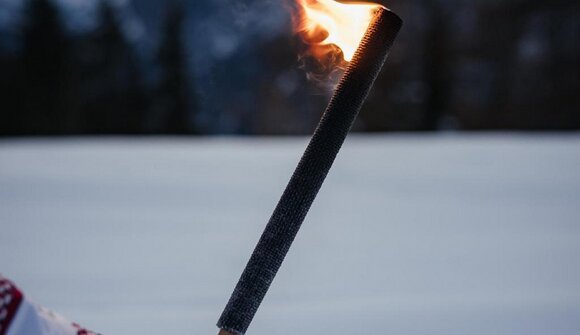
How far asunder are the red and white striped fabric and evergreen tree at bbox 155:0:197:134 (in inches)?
758

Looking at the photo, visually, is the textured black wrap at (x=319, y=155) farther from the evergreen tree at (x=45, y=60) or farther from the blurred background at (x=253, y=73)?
the evergreen tree at (x=45, y=60)

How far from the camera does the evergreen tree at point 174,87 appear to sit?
20.3 meters

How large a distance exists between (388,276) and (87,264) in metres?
1.10

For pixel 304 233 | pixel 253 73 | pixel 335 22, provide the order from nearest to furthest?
pixel 335 22 < pixel 304 233 < pixel 253 73

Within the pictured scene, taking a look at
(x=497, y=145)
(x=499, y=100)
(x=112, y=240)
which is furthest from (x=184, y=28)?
(x=112, y=240)

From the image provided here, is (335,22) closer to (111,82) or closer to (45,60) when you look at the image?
(111,82)

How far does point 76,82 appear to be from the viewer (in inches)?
910

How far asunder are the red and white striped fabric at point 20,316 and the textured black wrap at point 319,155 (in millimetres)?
252

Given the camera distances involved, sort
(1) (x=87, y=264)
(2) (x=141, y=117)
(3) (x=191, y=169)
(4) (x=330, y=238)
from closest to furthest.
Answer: (1) (x=87, y=264), (4) (x=330, y=238), (3) (x=191, y=169), (2) (x=141, y=117)

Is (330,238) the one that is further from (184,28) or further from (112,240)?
(184,28)

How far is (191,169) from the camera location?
20.7ft

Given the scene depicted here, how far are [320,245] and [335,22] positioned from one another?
1.95m

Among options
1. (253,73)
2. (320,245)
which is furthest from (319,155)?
(253,73)

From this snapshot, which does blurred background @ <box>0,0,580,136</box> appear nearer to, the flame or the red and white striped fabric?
the flame
